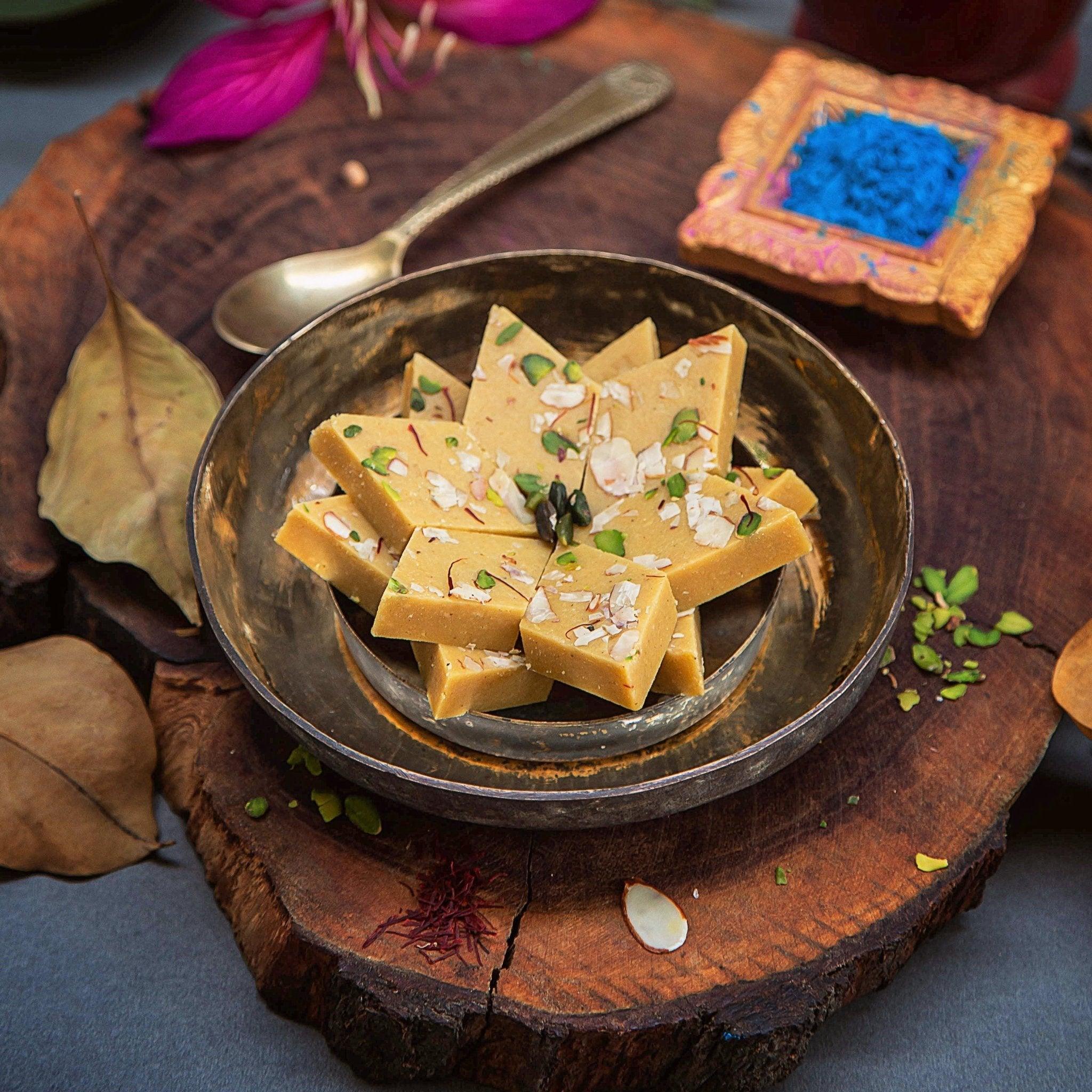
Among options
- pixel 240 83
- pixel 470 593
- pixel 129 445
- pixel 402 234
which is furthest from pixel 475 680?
pixel 240 83

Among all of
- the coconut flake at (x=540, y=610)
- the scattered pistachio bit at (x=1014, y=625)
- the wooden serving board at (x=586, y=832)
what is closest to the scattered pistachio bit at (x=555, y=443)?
the coconut flake at (x=540, y=610)

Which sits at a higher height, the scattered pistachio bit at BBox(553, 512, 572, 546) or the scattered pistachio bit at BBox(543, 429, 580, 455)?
the scattered pistachio bit at BBox(543, 429, 580, 455)

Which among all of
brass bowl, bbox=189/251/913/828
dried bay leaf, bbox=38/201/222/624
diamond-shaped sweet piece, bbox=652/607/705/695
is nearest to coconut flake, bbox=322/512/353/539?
brass bowl, bbox=189/251/913/828

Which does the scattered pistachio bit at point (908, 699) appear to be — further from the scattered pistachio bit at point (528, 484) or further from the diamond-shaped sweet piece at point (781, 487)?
the scattered pistachio bit at point (528, 484)

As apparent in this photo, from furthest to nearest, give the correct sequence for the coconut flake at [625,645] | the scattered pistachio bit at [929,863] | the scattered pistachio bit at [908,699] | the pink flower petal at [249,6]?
the pink flower petal at [249,6], the scattered pistachio bit at [908,699], the scattered pistachio bit at [929,863], the coconut flake at [625,645]

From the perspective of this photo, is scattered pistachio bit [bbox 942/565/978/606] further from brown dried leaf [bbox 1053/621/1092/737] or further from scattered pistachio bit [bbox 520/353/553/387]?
scattered pistachio bit [bbox 520/353/553/387]

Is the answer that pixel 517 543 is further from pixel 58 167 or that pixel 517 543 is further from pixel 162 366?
pixel 58 167
